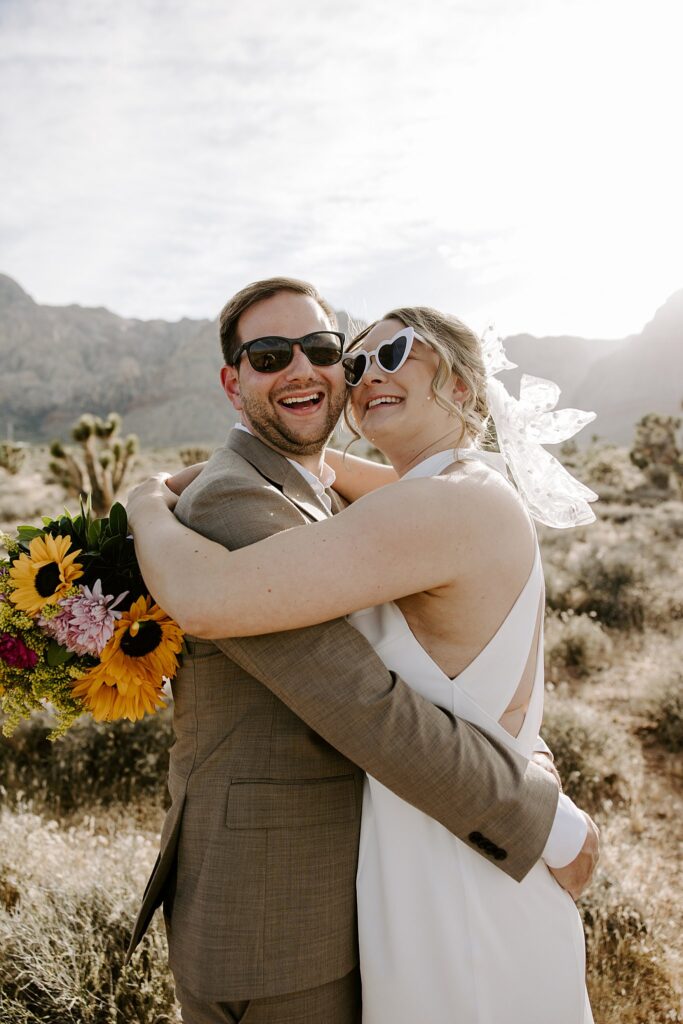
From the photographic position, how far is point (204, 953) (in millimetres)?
1876

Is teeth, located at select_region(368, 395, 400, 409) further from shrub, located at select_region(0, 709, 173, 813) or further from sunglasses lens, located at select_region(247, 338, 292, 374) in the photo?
shrub, located at select_region(0, 709, 173, 813)

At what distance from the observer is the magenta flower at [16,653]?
2168mm

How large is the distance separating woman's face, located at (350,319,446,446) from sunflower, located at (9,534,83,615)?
1152 mm

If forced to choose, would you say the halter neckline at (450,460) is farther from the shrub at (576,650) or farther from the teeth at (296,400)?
the shrub at (576,650)

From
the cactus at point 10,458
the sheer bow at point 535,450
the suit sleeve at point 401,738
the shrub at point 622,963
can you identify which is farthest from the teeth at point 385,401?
the cactus at point 10,458

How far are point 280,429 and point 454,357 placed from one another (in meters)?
0.72

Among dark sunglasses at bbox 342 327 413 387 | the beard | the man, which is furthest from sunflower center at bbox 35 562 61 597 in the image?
dark sunglasses at bbox 342 327 413 387

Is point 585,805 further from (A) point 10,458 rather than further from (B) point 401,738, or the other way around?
(A) point 10,458

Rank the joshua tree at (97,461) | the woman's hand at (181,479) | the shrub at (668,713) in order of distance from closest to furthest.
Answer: the woman's hand at (181,479) → the shrub at (668,713) → the joshua tree at (97,461)

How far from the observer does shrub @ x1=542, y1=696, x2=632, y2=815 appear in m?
5.64

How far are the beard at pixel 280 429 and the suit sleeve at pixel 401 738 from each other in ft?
3.23

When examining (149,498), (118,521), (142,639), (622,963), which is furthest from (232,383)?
(622,963)

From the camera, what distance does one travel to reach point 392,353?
2.47 meters

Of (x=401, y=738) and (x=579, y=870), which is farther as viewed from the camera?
(x=579, y=870)
